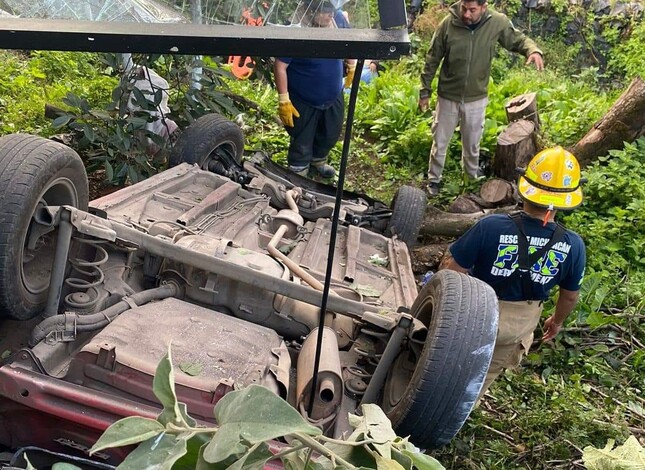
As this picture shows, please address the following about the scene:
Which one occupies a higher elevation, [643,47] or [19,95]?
[643,47]

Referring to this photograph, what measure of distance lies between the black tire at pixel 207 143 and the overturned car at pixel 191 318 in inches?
33.6

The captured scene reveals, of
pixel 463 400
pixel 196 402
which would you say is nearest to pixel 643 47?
pixel 463 400

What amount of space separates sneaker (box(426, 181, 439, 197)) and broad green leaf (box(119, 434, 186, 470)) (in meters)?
6.28

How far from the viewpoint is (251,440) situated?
109 cm

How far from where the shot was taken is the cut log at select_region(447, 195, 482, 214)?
21.3ft

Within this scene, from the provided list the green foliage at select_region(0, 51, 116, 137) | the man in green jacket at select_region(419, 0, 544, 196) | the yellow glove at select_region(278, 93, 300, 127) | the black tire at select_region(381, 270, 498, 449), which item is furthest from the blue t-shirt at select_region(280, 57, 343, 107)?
the black tire at select_region(381, 270, 498, 449)

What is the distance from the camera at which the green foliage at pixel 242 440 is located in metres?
1.13

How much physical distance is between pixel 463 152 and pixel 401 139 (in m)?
0.98

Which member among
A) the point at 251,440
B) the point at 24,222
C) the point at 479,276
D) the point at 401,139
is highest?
the point at 251,440

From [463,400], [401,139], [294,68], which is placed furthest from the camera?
→ [401,139]

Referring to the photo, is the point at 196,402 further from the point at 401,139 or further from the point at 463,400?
the point at 401,139

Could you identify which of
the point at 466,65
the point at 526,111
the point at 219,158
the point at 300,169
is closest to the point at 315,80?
the point at 300,169

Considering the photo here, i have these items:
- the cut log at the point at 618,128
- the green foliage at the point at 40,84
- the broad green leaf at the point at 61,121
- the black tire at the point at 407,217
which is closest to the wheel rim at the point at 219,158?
the broad green leaf at the point at 61,121

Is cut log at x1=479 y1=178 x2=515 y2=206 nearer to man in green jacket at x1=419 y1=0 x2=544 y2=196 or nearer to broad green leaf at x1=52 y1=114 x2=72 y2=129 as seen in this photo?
man in green jacket at x1=419 y1=0 x2=544 y2=196
